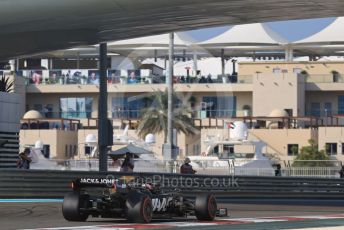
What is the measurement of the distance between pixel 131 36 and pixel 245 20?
3.75m

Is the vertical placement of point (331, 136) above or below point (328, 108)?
below

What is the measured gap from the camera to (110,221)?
55.9 ft

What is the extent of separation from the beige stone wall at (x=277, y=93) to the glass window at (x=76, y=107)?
16.8 metres

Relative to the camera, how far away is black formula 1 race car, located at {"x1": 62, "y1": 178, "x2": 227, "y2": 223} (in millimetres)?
16141

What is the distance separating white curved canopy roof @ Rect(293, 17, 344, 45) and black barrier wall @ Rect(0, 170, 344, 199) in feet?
226

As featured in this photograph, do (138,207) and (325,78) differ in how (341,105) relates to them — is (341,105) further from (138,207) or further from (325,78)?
(138,207)

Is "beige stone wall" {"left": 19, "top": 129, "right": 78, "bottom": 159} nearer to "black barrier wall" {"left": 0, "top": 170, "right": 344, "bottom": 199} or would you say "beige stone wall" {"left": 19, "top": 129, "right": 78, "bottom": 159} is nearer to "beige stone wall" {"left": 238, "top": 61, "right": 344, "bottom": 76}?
"beige stone wall" {"left": 238, "top": 61, "right": 344, "bottom": 76}

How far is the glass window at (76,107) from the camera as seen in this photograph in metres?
97.8

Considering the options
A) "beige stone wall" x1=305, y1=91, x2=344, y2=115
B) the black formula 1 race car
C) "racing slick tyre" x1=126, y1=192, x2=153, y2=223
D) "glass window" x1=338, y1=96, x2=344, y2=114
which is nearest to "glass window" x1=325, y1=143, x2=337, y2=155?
"beige stone wall" x1=305, y1=91, x2=344, y2=115

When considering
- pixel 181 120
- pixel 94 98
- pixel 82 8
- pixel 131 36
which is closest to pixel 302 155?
pixel 181 120

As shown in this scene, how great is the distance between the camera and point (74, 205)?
54.3 ft

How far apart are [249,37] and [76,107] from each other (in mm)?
18550

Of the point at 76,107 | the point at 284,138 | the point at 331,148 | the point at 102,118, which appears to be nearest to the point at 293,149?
the point at 284,138

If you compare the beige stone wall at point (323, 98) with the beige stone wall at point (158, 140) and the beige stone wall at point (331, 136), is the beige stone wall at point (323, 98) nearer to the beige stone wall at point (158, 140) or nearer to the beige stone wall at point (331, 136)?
the beige stone wall at point (331, 136)
